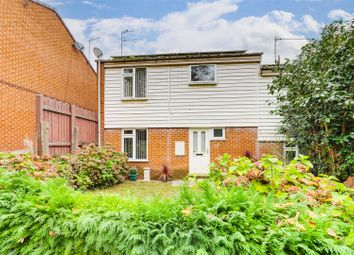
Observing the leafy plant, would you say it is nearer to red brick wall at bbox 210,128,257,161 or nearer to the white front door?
the white front door

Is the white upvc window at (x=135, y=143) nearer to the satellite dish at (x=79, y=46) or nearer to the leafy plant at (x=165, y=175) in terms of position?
the leafy plant at (x=165, y=175)

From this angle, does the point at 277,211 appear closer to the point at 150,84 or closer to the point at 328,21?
the point at 328,21

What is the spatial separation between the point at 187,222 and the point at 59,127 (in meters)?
8.67

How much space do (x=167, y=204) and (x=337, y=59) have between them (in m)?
4.74

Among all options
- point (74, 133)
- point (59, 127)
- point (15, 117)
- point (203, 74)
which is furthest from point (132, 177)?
point (203, 74)

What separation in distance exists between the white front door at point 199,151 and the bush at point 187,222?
9115 millimetres

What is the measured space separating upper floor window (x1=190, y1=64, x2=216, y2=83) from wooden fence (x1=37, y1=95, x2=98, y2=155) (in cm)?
501

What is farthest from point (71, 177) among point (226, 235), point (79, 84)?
point (79, 84)

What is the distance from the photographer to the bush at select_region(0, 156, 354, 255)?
2.17 meters

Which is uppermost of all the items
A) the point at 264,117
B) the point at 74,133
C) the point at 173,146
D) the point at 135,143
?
the point at 264,117

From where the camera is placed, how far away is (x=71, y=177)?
7.66 metres

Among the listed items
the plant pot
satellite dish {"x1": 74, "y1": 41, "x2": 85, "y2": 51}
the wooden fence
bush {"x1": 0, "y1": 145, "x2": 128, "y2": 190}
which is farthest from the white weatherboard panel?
satellite dish {"x1": 74, "y1": 41, "x2": 85, "y2": 51}

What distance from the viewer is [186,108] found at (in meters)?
12.5

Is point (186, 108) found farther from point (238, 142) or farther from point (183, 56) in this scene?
point (238, 142)
